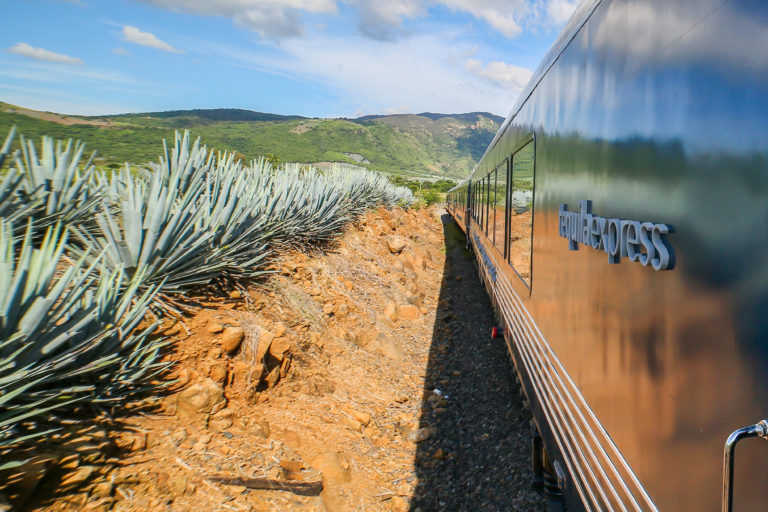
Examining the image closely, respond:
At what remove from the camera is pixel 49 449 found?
2.22 metres

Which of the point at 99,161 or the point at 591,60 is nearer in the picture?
the point at 591,60

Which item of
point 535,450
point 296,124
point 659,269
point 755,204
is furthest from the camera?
point 296,124

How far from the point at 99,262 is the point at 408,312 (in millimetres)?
4833

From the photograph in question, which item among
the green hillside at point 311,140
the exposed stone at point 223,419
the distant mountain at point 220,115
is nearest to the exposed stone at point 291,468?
the exposed stone at point 223,419

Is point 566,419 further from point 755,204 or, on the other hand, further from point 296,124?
point 296,124

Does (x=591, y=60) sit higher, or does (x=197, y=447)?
(x=591, y=60)

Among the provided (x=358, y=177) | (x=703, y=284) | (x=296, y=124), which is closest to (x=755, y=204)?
(x=703, y=284)

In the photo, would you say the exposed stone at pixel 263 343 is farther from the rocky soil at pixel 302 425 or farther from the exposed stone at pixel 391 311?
the exposed stone at pixel 391 311

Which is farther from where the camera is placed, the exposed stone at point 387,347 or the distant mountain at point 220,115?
the distant mountain at point 220,115

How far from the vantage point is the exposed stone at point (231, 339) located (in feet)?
11.7

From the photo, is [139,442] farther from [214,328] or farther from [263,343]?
[263,343]

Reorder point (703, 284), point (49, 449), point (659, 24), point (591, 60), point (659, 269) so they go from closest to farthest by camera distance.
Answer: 1. point (703, 284)
2. point (659, 269)
3. point (659, 24)
4. point (591, 60)
5. point (49, 449)

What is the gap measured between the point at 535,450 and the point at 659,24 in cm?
279

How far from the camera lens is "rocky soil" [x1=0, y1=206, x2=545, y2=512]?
94.7 inches
